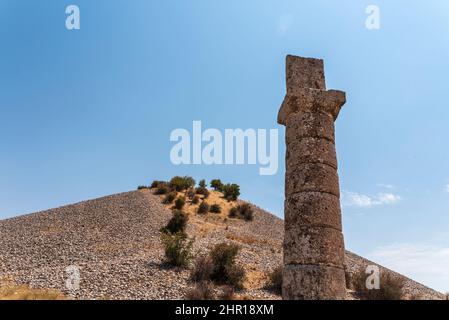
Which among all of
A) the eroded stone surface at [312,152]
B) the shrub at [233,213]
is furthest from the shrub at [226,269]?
the shrub at [233,213]

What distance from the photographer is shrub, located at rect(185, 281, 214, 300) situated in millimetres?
10469

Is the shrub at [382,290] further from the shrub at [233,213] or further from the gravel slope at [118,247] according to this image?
the shrub at [233,213]

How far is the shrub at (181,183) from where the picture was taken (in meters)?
33.5

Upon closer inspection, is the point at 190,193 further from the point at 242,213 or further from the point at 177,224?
the point at 177,224

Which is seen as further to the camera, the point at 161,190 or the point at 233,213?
the point at 161,190

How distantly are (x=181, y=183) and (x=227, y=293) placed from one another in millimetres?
23076

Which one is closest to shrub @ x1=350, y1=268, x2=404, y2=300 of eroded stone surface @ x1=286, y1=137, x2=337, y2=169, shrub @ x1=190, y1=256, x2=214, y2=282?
shrub @ x1=190, y1=256, x2=214, y2=282

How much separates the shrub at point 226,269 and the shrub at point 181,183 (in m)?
19.5

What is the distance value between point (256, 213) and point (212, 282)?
786 inches

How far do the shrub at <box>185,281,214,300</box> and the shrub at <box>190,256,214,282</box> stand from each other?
120cm

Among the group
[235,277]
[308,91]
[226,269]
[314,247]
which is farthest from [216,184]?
[314,247]

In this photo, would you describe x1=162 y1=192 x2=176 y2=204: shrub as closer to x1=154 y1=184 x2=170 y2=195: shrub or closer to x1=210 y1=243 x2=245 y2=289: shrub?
x1=154 y1=184 x2=170 y2=195: shrub

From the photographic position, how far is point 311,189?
710cm

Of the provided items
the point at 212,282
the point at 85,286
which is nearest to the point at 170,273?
the point at 212,282
